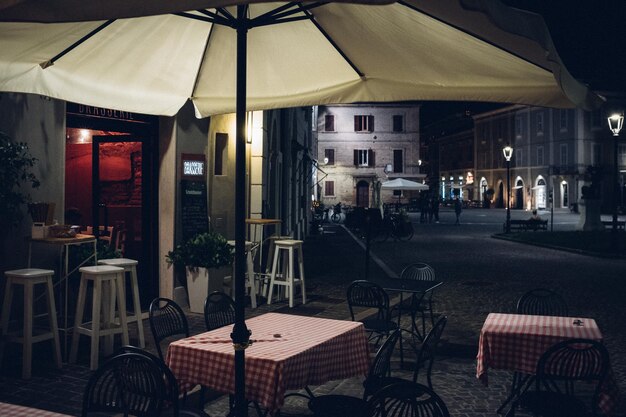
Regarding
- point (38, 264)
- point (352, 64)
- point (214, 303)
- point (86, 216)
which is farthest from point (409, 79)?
point (86, 216)

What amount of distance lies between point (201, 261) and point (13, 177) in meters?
3.18

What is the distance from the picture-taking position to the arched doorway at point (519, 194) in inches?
2814

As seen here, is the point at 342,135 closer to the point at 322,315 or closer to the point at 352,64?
the point at 322,315

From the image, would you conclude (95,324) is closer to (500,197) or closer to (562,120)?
(562,120)

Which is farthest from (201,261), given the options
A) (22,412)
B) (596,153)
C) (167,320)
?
(596,153)

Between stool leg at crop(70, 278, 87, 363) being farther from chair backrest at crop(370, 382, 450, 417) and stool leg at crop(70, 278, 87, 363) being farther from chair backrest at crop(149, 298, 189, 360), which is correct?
chair backrest at crop(370, 382, 450, 417)

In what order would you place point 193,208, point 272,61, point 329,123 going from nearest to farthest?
point 272,61
point 193,208
point 329,123

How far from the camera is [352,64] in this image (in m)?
4.82

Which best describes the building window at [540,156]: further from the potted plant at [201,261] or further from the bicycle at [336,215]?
the potted plant at [201,261]

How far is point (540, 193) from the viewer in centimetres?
6669

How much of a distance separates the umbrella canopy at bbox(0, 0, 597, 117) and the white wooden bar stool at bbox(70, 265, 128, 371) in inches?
74.9

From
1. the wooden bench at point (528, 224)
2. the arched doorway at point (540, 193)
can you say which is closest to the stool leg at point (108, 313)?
the wooden bench at point (528, 224)

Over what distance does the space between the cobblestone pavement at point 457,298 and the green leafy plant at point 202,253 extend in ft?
2.54

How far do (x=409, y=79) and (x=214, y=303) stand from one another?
239cm
